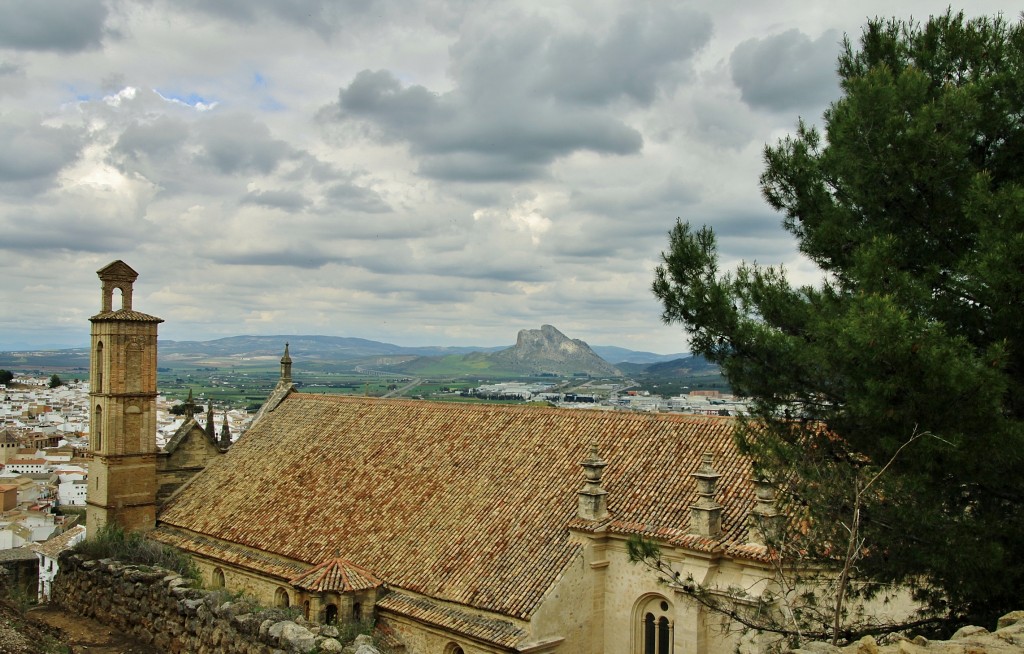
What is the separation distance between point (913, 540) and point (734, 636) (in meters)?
6.78

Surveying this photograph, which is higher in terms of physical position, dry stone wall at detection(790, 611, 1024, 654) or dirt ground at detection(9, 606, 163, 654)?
dry stone wall at detection(790, 611, 1024, 654)

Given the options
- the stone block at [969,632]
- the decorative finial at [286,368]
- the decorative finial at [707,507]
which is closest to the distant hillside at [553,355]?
the decorative finial at [286,368]

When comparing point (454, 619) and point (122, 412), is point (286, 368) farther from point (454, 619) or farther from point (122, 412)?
point (454, 619)

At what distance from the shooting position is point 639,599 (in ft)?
60.2

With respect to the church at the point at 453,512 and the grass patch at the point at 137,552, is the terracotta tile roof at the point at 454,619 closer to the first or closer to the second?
the church at the point at 453,512

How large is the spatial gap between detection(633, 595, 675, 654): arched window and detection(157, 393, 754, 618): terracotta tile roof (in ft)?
5.62

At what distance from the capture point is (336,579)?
66.2 ft

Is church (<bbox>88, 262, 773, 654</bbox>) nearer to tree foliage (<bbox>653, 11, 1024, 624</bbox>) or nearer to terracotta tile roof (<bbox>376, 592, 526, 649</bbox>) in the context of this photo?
terracotta tile roof (<bbox>376, 592, 526, 649</bbox>)

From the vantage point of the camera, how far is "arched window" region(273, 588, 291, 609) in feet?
75.3

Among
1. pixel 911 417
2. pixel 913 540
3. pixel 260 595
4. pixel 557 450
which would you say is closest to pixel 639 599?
pixel 557 450

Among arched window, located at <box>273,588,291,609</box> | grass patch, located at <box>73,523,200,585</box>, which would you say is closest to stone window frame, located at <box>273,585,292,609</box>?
arched window, located at <box>273,588,291,609</box>

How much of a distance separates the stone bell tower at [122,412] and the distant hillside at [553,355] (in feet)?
419

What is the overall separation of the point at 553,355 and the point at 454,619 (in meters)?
149

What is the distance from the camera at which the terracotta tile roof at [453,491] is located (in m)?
19.0
